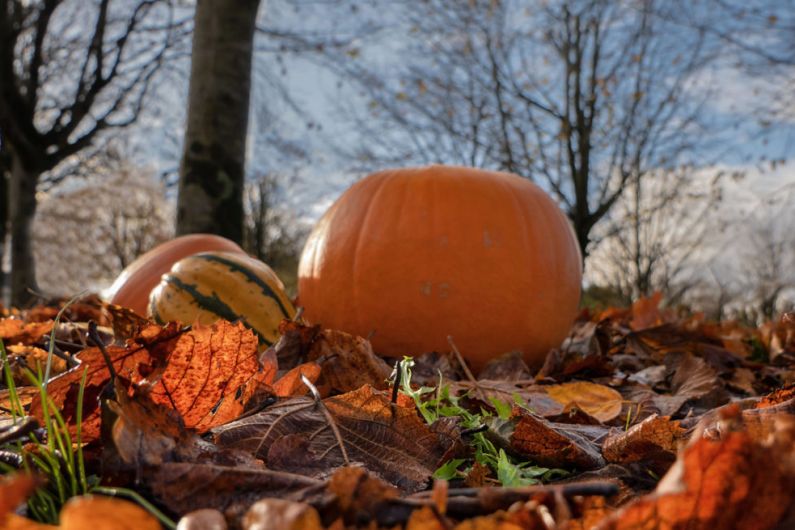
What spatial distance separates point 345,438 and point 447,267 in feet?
4.87

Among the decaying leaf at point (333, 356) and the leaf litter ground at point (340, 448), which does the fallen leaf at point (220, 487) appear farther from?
the decaying leaf at point (333, 356)

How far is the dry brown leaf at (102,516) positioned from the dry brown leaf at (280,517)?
8 cm

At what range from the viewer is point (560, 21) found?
10.7m

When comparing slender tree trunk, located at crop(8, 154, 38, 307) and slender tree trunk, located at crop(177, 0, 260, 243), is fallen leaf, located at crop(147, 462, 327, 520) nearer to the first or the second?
slender tree trunk, located at crop(177, 0, 260, 243)

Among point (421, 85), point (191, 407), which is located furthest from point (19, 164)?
point (191, 407)

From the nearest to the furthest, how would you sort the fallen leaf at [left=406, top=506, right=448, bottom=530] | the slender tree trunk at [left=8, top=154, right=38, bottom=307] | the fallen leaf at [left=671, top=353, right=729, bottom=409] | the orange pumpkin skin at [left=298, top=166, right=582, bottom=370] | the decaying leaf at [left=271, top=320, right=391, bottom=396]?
the fallen leaf at [left=406, top=506, right=448, bottom=530] → the decaying leaf at [left=271, top=320, right=391, bottom=396] → the fallen leaf at [left=671, top=353, right=729, bottom=409] → the orange pumpkin skin at [left=298, top=166, right=582, bottom=370] → the slender tree trunk at [left=8, top=154, right=38, bottom=307]

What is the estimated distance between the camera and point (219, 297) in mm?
2180

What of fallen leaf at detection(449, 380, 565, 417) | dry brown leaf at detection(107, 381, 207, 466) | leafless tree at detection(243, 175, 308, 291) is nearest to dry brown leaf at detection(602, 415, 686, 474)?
fallen leaf at detection(449, 380, 565, 417)

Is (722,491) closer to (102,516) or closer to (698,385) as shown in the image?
(102,516)

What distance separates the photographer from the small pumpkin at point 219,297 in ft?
7.04

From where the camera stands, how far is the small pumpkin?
84.5 inches

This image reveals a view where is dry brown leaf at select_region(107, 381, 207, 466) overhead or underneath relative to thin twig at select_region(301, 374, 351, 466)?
A: overhead

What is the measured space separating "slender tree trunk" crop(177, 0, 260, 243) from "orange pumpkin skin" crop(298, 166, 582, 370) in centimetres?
201

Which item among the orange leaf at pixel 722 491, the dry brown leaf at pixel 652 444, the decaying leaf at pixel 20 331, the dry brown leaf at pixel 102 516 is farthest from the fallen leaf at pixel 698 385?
the decaying leaf at pixel 20 331
